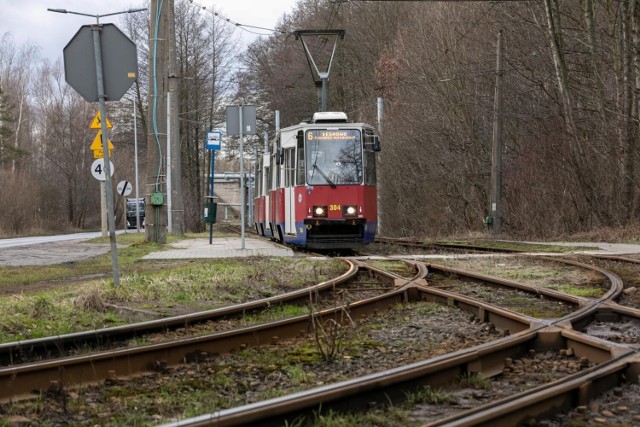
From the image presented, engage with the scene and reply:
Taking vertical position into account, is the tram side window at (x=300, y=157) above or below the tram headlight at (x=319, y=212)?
above

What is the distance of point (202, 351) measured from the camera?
20.0 ft

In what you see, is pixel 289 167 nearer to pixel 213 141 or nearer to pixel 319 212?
pixel 319 212

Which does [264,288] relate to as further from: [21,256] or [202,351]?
[21,256]

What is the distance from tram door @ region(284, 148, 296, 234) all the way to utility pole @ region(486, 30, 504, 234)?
29.7 feet

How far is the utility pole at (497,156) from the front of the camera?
1066 inches

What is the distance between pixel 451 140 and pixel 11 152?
42.9 meters

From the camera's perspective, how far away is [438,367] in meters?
4.89

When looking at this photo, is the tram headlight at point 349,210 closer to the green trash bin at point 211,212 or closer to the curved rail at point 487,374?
the green trash bin at point 211,212

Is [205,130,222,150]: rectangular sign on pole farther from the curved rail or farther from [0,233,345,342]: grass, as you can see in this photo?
the curved rail

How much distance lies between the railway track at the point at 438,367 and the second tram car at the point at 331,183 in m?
11.1

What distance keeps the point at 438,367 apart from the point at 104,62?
636 cm

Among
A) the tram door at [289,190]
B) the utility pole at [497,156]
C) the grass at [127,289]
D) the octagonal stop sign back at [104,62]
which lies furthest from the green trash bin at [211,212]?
the octagonal stop sign back at [104,62]

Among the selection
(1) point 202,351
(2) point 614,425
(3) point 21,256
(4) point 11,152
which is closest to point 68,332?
(1) point 202,351

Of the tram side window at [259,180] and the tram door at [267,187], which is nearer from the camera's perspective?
the tram door at [267,187]
